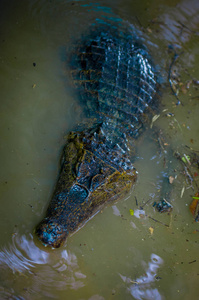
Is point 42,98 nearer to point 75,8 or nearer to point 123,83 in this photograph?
point 123,83

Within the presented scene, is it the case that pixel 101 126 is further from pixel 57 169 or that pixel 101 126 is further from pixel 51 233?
pixel 51 233

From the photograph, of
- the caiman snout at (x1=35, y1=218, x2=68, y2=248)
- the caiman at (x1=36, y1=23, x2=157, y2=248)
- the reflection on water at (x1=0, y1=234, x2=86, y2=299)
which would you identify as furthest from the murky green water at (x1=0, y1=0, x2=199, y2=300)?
the caiman snout at (x1=35, y1=218, x2=68, y2=248)

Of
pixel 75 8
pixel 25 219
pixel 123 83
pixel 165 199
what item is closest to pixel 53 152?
pixel 25 219

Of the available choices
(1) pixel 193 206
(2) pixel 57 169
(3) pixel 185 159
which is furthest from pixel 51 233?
(3) pixel 185 159

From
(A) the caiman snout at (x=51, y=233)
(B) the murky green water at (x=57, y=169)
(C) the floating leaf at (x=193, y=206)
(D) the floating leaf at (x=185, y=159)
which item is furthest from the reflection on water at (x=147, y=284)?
(D) the floating leaf at (x=185, y=159)

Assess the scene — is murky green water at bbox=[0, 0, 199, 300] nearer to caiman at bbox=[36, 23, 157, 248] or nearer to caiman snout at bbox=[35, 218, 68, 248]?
caiman at bbox=[36, 23, 157, 248]

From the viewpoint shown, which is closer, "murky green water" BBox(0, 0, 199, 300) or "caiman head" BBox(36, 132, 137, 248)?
"caiman head" BBox(36, 132, 137, 248)

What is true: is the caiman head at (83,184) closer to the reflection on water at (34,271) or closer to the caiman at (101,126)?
the caiman at (101,126)
